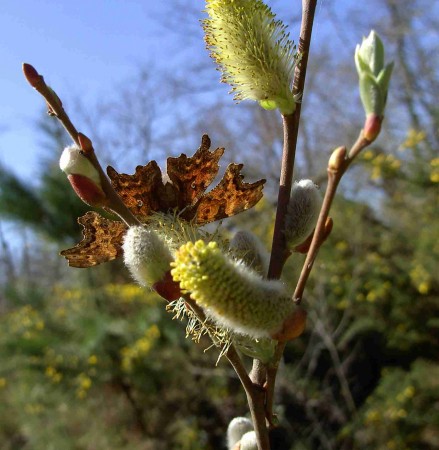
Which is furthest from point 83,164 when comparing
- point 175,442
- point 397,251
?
point 397,251

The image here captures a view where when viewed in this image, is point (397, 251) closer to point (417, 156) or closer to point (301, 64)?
point (417, 156)

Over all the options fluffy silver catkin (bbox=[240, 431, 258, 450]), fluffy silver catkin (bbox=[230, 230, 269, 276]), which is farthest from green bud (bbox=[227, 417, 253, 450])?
fluffy silver catkin (bbox=[230, 230, 269, 276])

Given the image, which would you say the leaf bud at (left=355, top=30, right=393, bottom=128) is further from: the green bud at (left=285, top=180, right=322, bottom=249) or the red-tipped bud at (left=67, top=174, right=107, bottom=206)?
the red-tipped bud at (left=67, top=174, right=107, bottom=206)

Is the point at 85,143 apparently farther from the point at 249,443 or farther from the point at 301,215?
the point at 249,443

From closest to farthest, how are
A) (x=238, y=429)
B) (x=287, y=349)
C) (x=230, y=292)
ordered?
(x=230, y=292)
(x=238, y=429)
(x=287, y=349)

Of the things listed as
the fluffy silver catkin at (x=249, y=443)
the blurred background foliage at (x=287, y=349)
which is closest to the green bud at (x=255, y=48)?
the fluffy silver catkin at (x=249, y=443)

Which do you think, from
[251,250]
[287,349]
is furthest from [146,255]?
[287,349]
